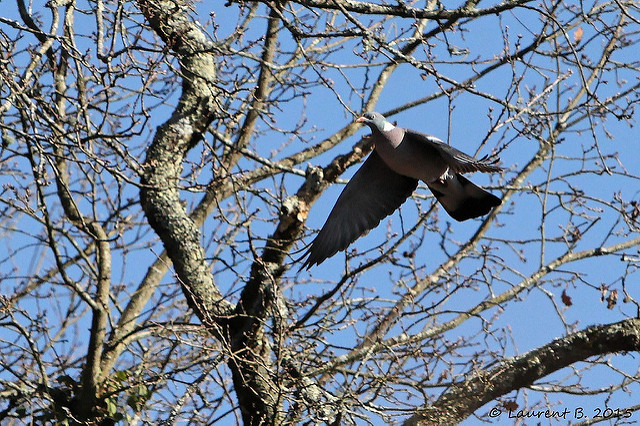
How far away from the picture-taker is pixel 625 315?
3969 mm

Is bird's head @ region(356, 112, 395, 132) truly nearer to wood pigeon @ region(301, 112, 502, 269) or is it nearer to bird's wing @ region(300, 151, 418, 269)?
wood pigeon @ region(301, 112, 502, 269)

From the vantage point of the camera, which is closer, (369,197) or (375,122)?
(375,122)

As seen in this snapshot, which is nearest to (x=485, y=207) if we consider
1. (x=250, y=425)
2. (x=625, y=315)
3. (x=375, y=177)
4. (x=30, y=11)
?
(x=375, y=177)

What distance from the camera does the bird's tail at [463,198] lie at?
4.44m

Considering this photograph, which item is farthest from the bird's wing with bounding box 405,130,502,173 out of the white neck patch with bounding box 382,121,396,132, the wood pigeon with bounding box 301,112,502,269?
the white neck patch with bounding box 382,121,396,132

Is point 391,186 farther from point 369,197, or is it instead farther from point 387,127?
point 387,127

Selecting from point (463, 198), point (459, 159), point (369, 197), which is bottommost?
point (459, 159)

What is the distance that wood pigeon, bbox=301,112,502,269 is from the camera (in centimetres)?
423

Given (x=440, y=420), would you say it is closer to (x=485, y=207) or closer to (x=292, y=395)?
(x=292, y=395)

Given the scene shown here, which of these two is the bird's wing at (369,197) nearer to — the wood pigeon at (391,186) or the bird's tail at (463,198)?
the wood pigeon at (391,186)

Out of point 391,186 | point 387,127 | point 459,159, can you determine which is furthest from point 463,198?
point 459,159

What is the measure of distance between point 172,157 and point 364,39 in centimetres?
132

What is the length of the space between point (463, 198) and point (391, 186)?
17.5 inches

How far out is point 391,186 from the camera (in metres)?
4.75
